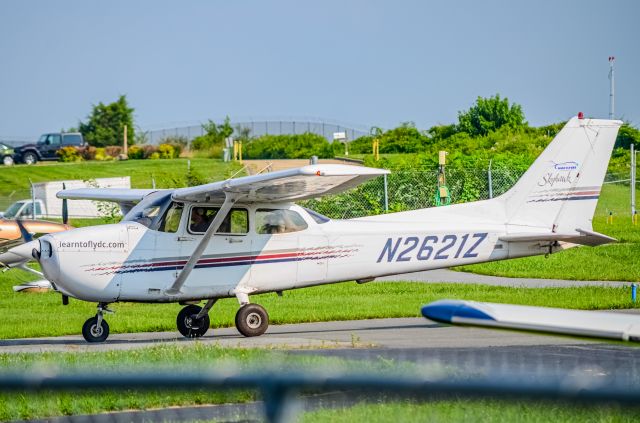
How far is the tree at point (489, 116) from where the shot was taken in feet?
172

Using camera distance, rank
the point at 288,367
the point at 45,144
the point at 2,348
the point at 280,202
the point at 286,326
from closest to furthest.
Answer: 1. the point at 288,367
2. the point at 2,348
3. the point at 280,202
4. the point at 286,326
5. the point at 45,144

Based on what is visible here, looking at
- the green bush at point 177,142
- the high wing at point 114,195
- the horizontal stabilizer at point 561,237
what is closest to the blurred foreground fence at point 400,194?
the high wing at point 114,195

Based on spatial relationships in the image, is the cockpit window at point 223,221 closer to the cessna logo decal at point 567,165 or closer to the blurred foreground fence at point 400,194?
the cessna logo decal at point 567,165

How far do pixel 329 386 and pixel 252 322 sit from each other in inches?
423

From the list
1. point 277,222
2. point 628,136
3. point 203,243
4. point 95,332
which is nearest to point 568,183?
point 277,222

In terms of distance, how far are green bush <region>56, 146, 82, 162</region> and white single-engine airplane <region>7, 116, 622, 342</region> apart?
47.6 m

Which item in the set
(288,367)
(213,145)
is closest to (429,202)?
(288,367)

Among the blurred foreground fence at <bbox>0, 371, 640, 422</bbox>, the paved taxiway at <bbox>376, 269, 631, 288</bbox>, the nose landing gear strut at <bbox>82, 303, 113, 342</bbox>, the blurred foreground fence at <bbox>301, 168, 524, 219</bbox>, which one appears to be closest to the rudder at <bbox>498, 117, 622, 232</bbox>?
the paved taxiway at <bbox>376, 269, 631, 288</bbox>

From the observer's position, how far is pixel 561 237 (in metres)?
14.2

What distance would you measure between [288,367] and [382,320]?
11.9 m

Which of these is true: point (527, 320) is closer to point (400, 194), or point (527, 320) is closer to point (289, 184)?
point (289, 184)

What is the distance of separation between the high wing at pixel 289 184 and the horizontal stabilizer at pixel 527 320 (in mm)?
8578

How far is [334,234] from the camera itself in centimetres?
1374

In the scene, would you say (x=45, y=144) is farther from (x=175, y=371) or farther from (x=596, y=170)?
(x=175, y=371)
